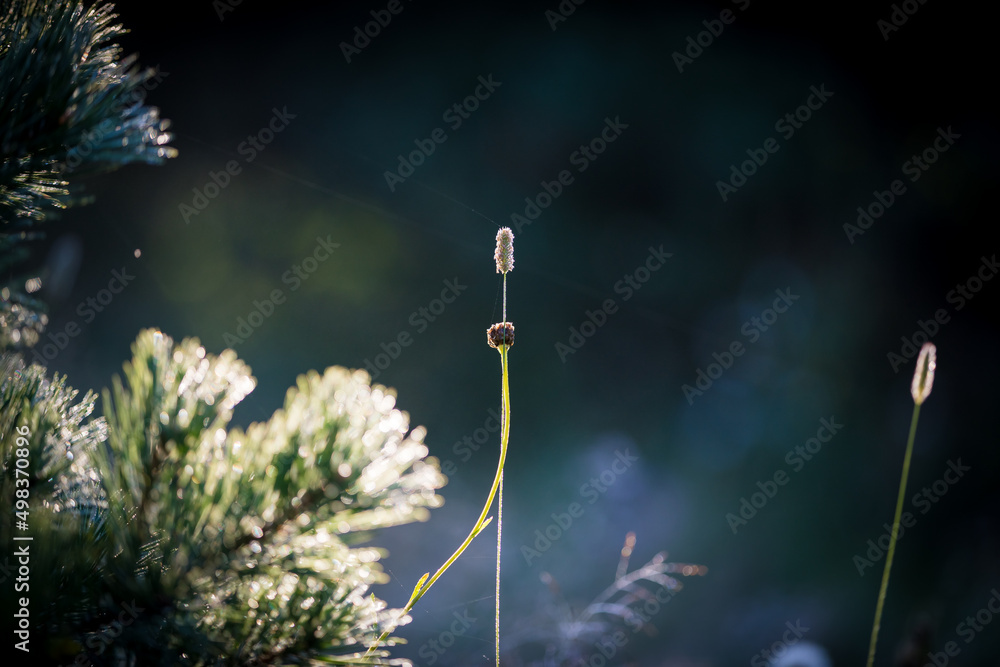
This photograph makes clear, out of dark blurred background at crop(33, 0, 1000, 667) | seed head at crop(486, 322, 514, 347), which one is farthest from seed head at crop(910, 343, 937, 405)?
dark blurred background at crop(33, 0, 1000, 667)

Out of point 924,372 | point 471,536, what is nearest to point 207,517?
point 471,536

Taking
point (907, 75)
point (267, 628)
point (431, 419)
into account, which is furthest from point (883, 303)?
point (267, 628)

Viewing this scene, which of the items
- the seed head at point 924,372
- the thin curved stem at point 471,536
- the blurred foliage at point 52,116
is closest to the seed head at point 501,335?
the thin curved stem at point 471,536

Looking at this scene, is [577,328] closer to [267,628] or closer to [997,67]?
[997,67]

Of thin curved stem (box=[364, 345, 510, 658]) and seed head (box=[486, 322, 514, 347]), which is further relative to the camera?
seed head (box=[486, 322, 514, 347])

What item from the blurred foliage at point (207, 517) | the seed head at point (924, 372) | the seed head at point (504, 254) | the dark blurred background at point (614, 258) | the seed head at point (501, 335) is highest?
the dark blurred background at point (614, 258)

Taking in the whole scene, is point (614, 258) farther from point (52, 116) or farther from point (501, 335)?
point (52, 116)

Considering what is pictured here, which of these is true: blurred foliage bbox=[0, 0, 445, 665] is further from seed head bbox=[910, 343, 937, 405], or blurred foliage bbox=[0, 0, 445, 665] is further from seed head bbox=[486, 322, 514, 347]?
seed head bbox=[910, 343, 937, 405]

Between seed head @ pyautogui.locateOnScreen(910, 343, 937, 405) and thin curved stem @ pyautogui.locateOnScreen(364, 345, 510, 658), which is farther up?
seed head @ pyautogui.locateOnScreen(910, 343, 937, 405)

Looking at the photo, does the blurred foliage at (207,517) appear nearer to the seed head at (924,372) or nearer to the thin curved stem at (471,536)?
the thin curved stem at (471,536)
